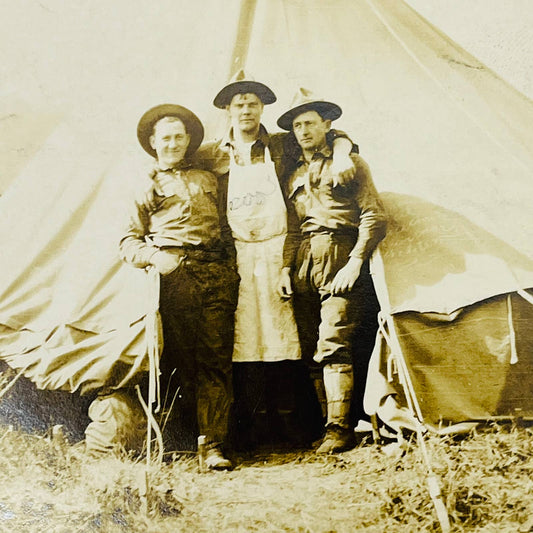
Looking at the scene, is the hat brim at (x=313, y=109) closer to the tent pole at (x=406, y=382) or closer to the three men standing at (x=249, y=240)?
the three men standing at (x=249, y=240)

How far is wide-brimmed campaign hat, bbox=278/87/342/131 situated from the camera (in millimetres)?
3576

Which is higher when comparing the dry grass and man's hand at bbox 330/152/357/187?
man's hand at bbox 330/152/357/187

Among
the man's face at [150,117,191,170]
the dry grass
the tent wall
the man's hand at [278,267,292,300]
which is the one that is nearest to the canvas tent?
the tent wall

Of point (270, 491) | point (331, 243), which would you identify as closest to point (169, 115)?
point (331, 243)

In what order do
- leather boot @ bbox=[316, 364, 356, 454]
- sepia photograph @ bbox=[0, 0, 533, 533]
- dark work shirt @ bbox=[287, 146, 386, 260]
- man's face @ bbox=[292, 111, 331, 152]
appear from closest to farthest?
sepia photograph @ bbox=[0, 0, 533, 533] → leather boot @ bbox=[316, 364, 356, 454] → dark work shirt @ bbox=[287, 146, 386, 260] → man's face @ bbox=[292, 111, 331, 152]

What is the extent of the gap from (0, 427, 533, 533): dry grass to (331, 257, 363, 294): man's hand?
2.37 feet

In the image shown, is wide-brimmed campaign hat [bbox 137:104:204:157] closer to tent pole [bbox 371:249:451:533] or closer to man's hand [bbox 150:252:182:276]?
man's hand [bbox 150:252:182:276]

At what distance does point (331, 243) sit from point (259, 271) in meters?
0.37

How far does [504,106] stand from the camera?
367 cm

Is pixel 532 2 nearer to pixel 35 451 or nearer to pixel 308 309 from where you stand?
pixel 308 309

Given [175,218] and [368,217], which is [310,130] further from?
[175,218]

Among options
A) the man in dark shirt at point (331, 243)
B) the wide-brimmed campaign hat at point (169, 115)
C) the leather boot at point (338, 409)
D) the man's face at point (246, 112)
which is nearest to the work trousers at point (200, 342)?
the man in dark shirt at point (331, 243)

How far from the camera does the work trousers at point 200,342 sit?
3.23 metres

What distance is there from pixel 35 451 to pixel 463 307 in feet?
6.68
